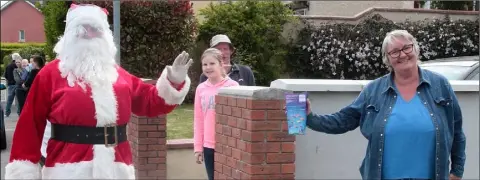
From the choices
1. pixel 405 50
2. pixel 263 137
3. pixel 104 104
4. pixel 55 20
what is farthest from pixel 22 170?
pixel 55 20

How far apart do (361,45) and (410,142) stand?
573 inches

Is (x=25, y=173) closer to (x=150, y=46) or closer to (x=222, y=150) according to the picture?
(x=222, y=150)

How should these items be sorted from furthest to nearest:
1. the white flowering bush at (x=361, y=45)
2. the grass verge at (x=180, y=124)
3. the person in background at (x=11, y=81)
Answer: the white flowering bush at (x=361, y=45), the person in background at (x=11, y=81), the grass verge at (x=180, y=124)

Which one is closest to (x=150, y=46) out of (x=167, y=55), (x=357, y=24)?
(x=167, y=55)

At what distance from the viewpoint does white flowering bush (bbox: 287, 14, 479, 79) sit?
17.7 meters

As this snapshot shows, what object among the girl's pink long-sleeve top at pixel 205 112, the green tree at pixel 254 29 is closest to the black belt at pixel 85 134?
the girl's pink long-sleeve top at pixel 205 112

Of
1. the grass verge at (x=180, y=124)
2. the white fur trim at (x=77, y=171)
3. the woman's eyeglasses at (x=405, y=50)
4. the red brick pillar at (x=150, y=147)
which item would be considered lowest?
the grass verge at (x=180, y=124)

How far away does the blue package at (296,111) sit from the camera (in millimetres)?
3904

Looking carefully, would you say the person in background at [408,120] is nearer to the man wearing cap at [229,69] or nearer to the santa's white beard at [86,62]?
the santa's white beard at [86,62]

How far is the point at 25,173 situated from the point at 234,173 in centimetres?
205

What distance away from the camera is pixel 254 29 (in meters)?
16.7

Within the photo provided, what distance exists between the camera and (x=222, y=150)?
18.1ft

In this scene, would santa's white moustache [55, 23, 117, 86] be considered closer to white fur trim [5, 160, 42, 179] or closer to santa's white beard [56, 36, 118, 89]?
santa's white beard [56, 36, 118, 89]

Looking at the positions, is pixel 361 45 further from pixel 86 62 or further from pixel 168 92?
pixel 86 62
